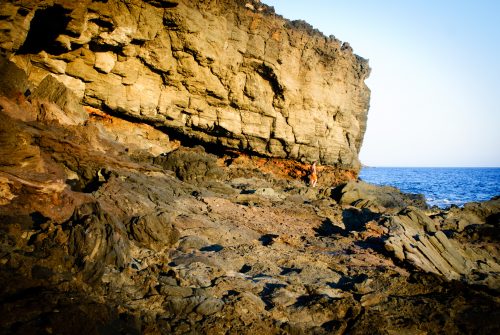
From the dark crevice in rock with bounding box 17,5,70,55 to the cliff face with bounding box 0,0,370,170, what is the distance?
3cm

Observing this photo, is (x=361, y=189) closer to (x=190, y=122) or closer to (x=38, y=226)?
(x=190, y=122)

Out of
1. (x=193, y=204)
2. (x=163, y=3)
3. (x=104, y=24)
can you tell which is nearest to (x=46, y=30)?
(x=104, y=24)

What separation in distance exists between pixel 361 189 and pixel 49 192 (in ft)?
43.7

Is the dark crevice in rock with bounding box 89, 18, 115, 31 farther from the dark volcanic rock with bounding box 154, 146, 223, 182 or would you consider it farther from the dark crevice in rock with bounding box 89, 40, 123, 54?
the dark volcanic rock with bounding box 154, 146, 223, 182

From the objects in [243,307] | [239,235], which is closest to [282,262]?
[239,235]

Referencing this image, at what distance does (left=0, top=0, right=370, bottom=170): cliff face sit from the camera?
443 inches

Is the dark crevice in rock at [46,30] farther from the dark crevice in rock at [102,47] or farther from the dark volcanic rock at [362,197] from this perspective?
the dark volcanic rock at [362,197]

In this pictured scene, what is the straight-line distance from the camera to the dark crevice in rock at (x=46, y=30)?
31.5 ft

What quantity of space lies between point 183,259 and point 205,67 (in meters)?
12.1

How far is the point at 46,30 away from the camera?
34.2 ft

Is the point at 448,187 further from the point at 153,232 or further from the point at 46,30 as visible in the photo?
the point at 46,30

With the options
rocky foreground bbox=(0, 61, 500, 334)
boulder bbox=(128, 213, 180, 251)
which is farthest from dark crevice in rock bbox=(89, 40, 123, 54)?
boulder bbox=(128, 213, 180, 251)

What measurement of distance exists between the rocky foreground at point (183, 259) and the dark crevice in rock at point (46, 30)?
6.35 ft

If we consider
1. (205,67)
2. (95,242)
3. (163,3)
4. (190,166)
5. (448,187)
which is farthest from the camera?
(448,187)
